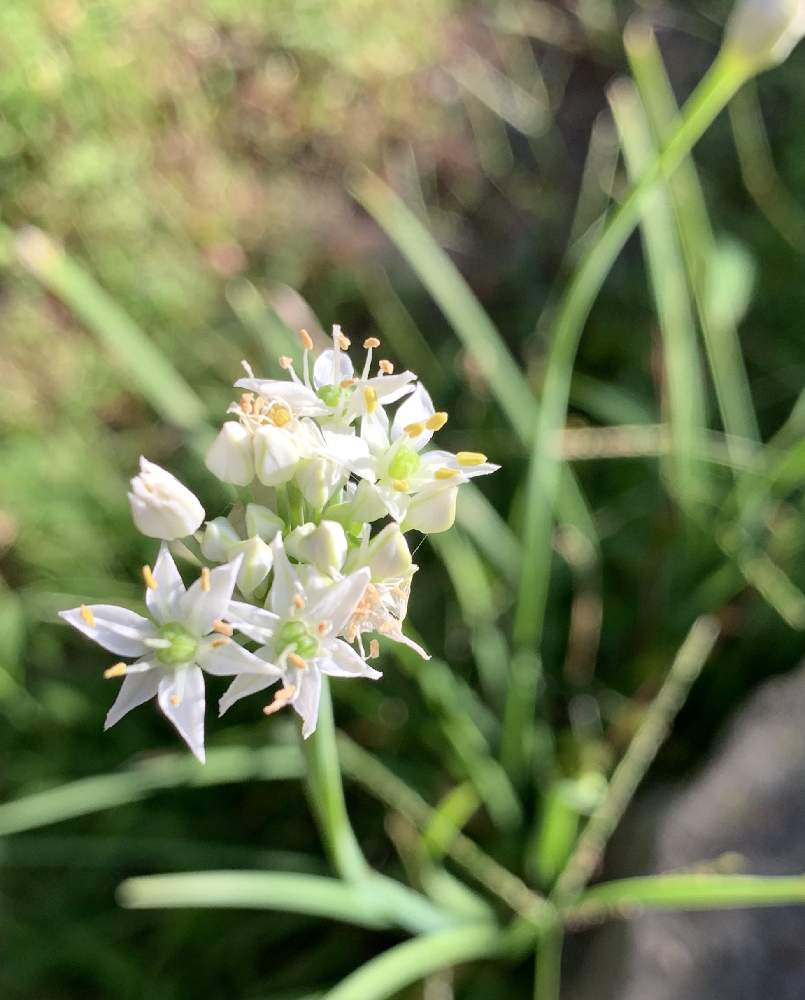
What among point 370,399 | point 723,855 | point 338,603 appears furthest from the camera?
point 723,855

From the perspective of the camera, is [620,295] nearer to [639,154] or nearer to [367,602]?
[639,154]

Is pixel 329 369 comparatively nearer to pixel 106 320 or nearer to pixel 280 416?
pixel 280 416

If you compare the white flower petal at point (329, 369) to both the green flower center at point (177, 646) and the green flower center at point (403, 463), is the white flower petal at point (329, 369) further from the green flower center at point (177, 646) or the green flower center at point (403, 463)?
the green flower center at point (177, 646)

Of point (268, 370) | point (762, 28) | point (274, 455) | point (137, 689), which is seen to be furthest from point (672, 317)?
point (137, 689)

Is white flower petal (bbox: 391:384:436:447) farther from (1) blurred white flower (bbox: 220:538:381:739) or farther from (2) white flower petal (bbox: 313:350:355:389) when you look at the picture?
(1) blurred white flower (bbox: 220:538:381:739)

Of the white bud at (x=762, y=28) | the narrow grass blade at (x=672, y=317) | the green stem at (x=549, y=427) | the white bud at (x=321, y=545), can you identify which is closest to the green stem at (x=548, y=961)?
the green stem at (x=549, y=427)

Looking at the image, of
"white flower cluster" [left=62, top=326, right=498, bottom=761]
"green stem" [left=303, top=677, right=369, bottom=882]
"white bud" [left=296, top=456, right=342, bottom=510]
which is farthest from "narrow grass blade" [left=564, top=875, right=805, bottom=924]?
"white bud" [left=296, top=456, right=342, bottom=510]
